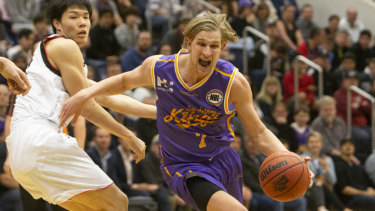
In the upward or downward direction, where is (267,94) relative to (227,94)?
downward

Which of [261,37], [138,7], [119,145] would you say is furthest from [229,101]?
[138,7]

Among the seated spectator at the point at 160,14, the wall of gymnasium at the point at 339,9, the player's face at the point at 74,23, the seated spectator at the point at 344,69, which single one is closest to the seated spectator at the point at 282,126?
the seated spectator at the point at 344,69

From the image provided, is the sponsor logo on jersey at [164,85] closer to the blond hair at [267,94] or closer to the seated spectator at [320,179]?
the seated spectator at [320,179]

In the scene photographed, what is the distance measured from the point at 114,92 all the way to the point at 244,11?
362 inches

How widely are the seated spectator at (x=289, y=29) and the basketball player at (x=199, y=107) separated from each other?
8902 mm

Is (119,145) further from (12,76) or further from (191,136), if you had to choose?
(12,76)

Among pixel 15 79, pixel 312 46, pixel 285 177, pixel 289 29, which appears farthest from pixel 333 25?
pixel 15 79

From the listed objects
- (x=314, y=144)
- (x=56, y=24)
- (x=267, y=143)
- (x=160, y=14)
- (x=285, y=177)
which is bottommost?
(x=314, y=144)

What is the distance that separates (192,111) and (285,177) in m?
0.89

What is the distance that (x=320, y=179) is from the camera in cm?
1048

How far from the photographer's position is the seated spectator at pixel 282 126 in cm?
1106

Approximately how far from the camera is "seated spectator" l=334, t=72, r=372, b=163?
12.5m

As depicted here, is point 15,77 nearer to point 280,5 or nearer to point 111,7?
point 111,7

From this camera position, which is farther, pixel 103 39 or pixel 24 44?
pixel 103 39
